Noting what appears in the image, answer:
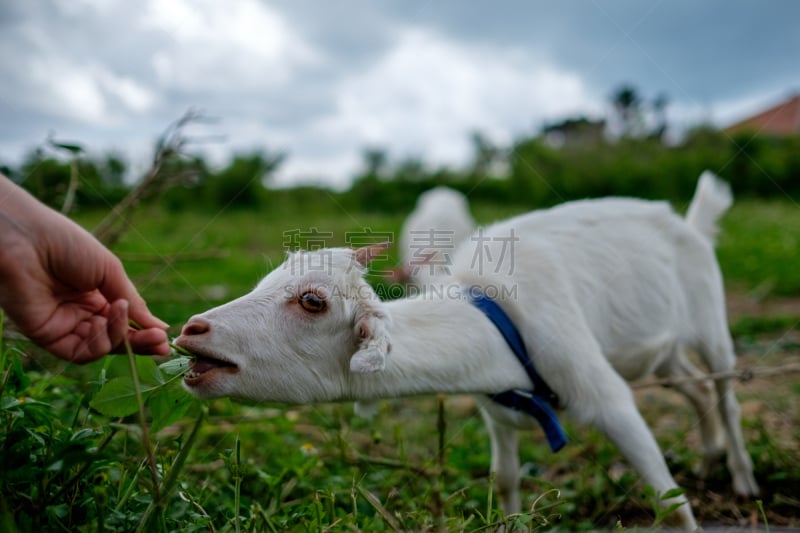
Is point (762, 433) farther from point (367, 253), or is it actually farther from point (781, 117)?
point (781, 117)

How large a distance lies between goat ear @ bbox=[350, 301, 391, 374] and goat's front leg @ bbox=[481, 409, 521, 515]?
3.40 feet

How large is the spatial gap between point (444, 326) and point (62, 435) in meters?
1.28

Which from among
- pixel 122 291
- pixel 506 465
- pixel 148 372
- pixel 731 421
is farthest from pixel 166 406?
pixel 731 421

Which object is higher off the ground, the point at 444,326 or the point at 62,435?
the point at 444,326

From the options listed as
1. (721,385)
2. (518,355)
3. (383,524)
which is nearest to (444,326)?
(518,355)

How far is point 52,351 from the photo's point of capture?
168 centimetres

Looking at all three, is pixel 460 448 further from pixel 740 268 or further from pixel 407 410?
pixel 740 268

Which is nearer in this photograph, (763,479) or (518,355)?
(518,355)

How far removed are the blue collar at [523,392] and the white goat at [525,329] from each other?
1.3 inches

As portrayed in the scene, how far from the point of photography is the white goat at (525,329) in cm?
190

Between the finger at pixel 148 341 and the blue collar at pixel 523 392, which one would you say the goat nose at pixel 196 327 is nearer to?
the finger at pixel 148 341

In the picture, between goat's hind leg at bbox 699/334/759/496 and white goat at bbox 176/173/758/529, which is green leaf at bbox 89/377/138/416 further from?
goat's hind leg at bbox 699/334/759/496

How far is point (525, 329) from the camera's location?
243 centimetres

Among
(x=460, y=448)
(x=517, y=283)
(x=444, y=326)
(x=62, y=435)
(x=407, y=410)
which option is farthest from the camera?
(x=407, y=410)
